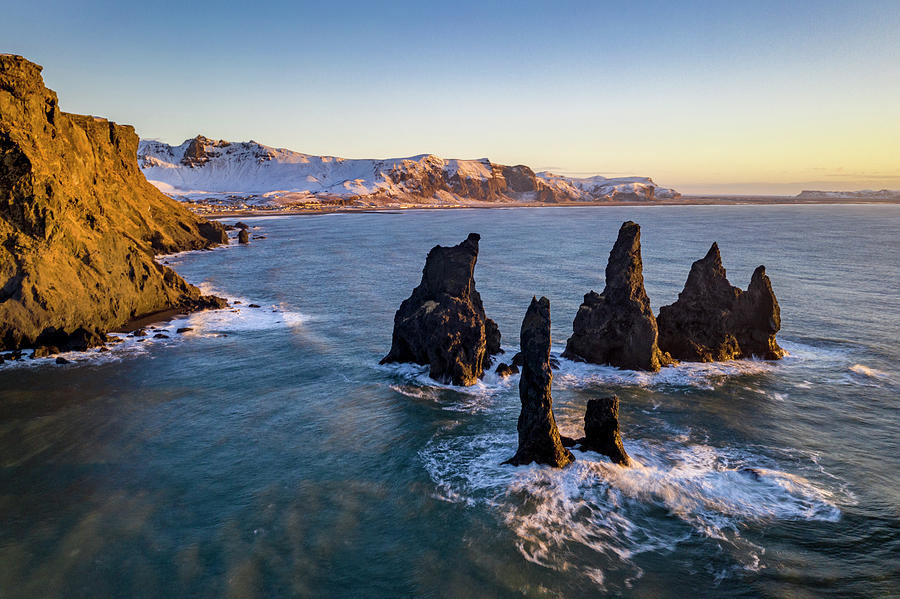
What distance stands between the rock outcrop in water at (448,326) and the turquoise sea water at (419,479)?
4.88 feet

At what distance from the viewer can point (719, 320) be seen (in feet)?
114

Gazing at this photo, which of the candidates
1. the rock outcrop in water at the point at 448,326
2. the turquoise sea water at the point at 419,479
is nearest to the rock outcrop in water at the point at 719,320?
the turquoise sea water at the point at 419,479

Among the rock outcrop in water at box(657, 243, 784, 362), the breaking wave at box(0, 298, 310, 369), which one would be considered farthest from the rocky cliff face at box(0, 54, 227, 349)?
the rock outcrop in water at box(657, 243, 784, 362)

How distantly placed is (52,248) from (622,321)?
40.9 metres

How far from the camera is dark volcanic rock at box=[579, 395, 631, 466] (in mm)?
21203

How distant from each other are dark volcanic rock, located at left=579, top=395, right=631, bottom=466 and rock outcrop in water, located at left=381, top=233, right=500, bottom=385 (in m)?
10.1

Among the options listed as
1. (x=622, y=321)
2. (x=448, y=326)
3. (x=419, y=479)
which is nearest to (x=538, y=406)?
(x=419, y=479)

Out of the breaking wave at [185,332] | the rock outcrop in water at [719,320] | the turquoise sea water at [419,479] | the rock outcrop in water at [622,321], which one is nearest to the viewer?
the turquoise sea water at [419,479]

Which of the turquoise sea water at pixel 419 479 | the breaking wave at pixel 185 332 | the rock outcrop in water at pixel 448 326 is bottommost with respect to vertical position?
the turquoise sea water at pixel 419 479

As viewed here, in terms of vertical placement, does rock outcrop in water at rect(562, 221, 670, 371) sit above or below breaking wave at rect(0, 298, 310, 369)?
above

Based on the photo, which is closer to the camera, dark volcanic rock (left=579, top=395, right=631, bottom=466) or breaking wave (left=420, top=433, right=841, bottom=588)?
breaking wave (left=420, top=433, right=841, bottom=588)

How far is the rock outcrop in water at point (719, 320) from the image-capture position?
113 feet

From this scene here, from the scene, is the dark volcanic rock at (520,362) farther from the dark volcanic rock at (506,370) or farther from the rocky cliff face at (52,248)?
the rocky cliff face at (52,248)

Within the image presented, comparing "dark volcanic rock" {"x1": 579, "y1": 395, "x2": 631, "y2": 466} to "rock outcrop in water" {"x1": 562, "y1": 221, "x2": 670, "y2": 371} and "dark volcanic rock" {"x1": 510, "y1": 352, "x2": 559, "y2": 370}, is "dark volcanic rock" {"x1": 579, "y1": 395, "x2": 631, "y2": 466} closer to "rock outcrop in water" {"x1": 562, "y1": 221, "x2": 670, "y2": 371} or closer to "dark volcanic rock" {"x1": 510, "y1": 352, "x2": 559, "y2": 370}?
"dark volcanic rock" {"x1": 510, "y1": 352, "x2": 559, "y2": 370}
